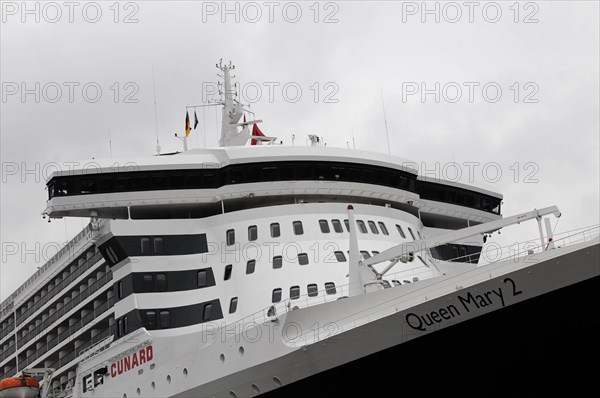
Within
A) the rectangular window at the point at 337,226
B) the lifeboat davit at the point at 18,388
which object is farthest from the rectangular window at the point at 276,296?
the lifeboat davit at the point at 18,388

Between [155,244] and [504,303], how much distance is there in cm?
1160

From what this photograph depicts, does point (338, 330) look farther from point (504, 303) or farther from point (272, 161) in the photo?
point (272, 161)

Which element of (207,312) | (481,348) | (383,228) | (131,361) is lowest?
(131,361)

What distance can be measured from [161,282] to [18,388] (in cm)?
742

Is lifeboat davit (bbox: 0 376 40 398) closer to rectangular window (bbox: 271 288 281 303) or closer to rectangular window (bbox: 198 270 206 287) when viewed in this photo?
rectangular window (bbox: 198 270 206 287)

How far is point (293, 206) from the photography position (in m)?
27.1

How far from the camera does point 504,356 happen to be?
18750mm

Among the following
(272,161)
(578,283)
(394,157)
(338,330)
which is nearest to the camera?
(578,283)

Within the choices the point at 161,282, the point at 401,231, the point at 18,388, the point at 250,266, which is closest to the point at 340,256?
the point at 250,266

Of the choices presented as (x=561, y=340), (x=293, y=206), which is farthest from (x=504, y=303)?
(x=293, y=206)

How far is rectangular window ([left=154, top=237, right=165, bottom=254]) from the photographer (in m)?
26.9

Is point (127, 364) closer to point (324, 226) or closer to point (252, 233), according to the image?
point (252, 233)

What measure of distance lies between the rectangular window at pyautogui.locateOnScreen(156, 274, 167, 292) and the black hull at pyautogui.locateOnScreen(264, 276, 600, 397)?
24.5ft

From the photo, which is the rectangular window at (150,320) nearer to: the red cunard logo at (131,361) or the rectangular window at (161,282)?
the rectangular window at (161,282)
